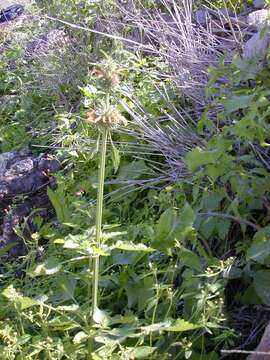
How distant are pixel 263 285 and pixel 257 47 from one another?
1.37 metres

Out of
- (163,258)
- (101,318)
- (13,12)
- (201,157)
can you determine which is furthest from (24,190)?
(13,12)

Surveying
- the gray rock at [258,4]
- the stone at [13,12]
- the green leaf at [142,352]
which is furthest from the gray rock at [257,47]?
the stone at [13,12]

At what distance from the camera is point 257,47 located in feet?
10.1

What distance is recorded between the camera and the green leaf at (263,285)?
7.18ft

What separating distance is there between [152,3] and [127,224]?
216cm

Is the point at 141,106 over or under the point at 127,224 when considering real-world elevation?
over

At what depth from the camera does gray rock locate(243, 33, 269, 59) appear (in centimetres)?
288

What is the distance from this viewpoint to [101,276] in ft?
7.86

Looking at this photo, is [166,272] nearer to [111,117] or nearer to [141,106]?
[111,117]

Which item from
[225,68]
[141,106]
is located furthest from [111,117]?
[141,106]

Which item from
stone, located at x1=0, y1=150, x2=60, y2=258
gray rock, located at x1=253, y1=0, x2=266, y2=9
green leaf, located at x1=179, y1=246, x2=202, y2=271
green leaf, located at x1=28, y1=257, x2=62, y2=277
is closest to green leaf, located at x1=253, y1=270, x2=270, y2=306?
green leaf, located at x1=179, y1=246, x2=202, y2=271

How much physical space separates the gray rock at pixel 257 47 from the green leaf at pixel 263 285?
1101mm

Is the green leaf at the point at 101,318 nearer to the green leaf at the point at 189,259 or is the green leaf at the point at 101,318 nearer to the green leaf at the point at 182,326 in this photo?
the green leaf at the point at 182,326

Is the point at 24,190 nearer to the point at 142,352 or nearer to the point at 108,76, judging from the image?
the point at 142,352
